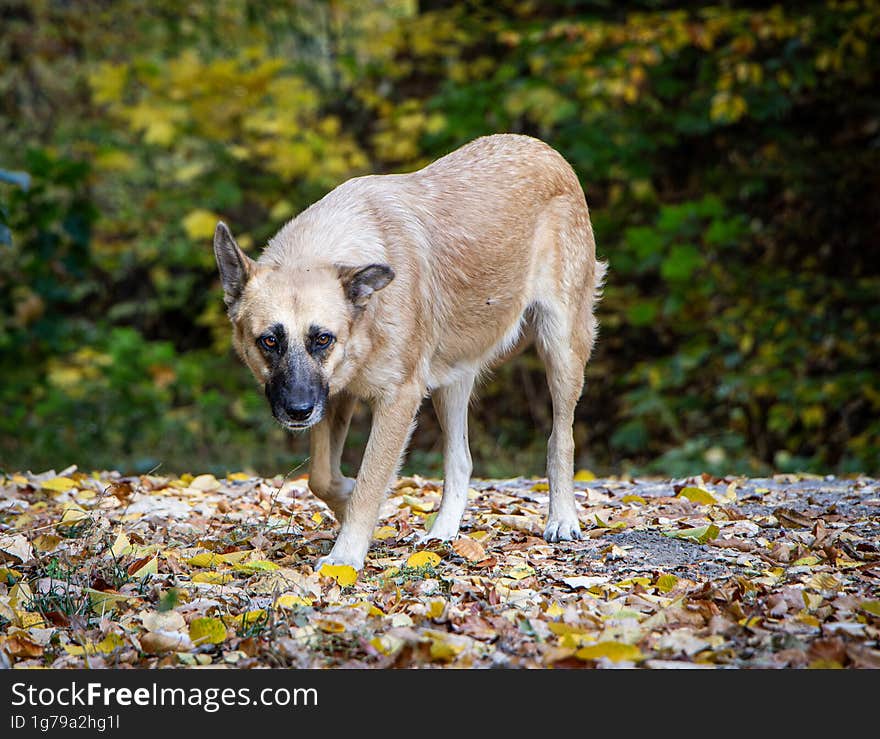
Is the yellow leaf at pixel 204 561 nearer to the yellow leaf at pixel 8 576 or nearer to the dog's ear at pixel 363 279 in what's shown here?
the yellow leaf at pixel 8 576

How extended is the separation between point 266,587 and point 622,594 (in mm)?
1493

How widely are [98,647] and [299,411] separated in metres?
1.30

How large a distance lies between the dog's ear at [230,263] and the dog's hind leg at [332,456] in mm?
754

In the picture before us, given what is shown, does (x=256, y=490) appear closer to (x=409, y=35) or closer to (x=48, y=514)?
(x=48, y=514)

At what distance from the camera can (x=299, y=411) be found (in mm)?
4766

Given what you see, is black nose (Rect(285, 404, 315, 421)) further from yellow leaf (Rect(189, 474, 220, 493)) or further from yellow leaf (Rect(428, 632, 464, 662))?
yellow leaf (Rect(189, 474, 220, 493))

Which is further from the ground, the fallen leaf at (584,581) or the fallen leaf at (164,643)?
the fallen leaf at (584,581)

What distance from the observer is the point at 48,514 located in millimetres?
6188

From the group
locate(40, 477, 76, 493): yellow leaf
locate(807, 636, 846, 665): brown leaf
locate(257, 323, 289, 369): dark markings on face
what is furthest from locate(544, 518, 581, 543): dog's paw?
locate(40, 477, 76, 493): yellow leaf

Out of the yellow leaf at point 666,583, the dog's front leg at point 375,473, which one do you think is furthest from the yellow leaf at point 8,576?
the yellow leaf at point 666,583

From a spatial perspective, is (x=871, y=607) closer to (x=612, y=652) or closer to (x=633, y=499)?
(x=612, y=652)

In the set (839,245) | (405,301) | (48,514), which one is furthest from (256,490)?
(839,245)

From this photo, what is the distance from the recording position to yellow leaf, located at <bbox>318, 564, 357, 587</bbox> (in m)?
4.79

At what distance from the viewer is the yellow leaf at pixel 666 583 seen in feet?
15.3
